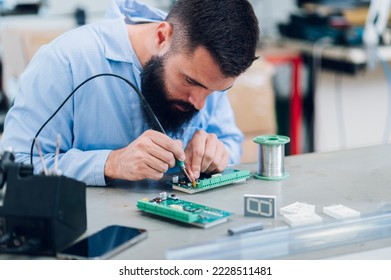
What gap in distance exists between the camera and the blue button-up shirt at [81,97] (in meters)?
1.50

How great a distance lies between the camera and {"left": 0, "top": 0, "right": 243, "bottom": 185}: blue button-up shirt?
150cm

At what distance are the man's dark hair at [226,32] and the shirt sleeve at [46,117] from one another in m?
0.34

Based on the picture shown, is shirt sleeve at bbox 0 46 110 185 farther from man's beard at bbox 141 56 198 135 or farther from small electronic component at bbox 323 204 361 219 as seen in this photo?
small electronic component at bbox 323 204 361 219

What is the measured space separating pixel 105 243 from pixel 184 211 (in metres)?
0.16

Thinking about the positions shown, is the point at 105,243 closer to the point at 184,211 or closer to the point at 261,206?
the point at 184,211

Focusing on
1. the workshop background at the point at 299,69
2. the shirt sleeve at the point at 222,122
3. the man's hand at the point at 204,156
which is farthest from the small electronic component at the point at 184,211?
the workshop background at the point at 299,69

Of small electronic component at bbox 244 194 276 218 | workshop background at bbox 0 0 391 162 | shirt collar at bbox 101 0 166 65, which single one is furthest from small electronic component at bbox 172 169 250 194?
workshop background at bbox 0 0 391 162

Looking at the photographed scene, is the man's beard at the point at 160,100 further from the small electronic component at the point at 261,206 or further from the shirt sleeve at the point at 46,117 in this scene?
the small electronic component at the point at 261,206

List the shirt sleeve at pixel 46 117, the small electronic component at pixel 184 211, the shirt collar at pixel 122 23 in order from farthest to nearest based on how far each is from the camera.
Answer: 1. the shirt collar at pixel 122 23
2. the shirt sleeve at pixel 46 117
3. the small electronic component at pixel 184 211

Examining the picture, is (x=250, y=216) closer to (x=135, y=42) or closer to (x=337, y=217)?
(x=337, y=217)

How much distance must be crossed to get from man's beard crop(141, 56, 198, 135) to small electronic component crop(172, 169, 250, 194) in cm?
23

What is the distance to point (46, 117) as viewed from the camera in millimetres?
1497

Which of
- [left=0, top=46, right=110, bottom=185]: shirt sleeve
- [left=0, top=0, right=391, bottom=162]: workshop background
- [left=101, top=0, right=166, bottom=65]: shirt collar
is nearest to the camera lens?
[left=0, top=46, right=110, bottom=185]: shirt sleeve

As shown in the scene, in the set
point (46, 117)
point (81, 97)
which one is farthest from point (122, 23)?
point (46, 117)
